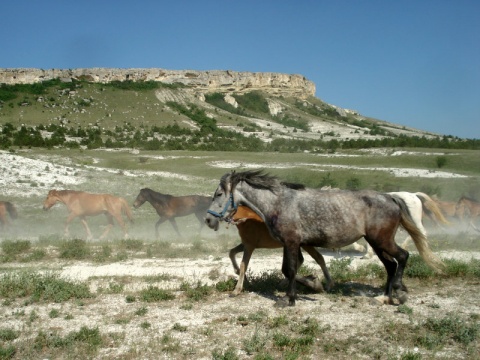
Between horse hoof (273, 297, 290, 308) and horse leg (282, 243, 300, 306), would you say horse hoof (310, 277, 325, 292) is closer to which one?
horse leg (282, 243, 300, 306)

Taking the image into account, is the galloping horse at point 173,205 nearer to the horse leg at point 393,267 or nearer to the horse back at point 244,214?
the horse back at point 244,214

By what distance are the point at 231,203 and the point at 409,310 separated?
3807 mm

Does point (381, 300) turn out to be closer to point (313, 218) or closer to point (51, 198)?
point (313, 218)

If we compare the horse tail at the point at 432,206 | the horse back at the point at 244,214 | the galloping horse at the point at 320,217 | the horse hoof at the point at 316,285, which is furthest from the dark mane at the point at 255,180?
the horse tail at the point at 432,206

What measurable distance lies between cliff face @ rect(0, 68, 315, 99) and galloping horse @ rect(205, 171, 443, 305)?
128 m

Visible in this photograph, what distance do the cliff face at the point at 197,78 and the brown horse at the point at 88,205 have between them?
380 feet

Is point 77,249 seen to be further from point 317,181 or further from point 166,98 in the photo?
point 166,98

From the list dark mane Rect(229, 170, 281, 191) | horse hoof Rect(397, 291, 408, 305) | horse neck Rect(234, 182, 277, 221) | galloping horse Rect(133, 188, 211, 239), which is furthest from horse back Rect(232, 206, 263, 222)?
galloping horse Rect(133, 188, 211, 239)

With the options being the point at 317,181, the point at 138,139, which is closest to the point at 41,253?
the point at 317,181

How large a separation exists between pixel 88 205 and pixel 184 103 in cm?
8990

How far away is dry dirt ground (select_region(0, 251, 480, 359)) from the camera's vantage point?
6781 millimetres

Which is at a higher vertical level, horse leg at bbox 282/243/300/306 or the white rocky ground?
horse leg at bbox 282/243/300/306

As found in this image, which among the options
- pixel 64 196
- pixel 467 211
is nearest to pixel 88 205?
pixel 64 196

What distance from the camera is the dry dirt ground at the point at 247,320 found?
6.78 m
